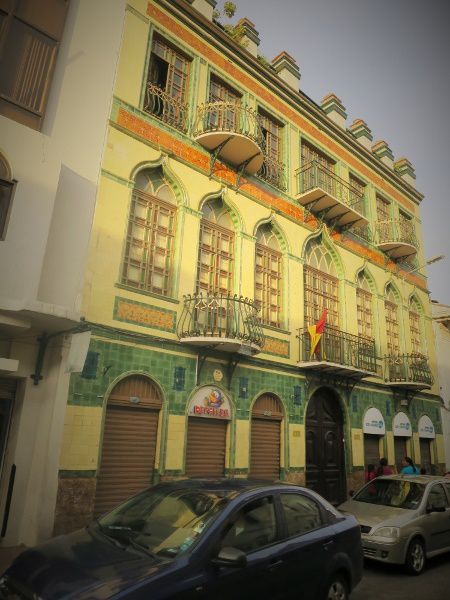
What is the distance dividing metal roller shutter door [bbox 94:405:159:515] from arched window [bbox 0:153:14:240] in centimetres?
434

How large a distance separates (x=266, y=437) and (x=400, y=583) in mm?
5579

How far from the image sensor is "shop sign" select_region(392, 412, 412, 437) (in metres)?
17.6

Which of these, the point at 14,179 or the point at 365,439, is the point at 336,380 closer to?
the point at 365,439

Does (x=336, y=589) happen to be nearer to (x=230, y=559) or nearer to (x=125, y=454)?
(x=230, y=559)

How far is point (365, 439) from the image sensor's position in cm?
1628

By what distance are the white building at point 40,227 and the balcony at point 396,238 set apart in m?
13.2

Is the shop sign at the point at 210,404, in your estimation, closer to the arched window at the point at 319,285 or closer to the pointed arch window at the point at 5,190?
the arched window at the point at 319,285

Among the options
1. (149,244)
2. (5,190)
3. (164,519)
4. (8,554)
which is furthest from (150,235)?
(164,519)

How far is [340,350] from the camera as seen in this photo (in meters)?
15.2

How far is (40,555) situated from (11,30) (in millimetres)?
10053

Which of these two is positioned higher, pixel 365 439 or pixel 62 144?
pixel 62 144

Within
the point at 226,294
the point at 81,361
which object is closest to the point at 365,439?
the point at 226,294

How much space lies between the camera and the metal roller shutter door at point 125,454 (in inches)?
358

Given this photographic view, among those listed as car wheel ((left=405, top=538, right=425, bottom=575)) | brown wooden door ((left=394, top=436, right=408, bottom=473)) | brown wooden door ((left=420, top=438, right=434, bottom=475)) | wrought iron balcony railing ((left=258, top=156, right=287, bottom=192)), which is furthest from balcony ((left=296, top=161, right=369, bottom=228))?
car wheel ((left=405, top=538, right=425, bottom=575))
